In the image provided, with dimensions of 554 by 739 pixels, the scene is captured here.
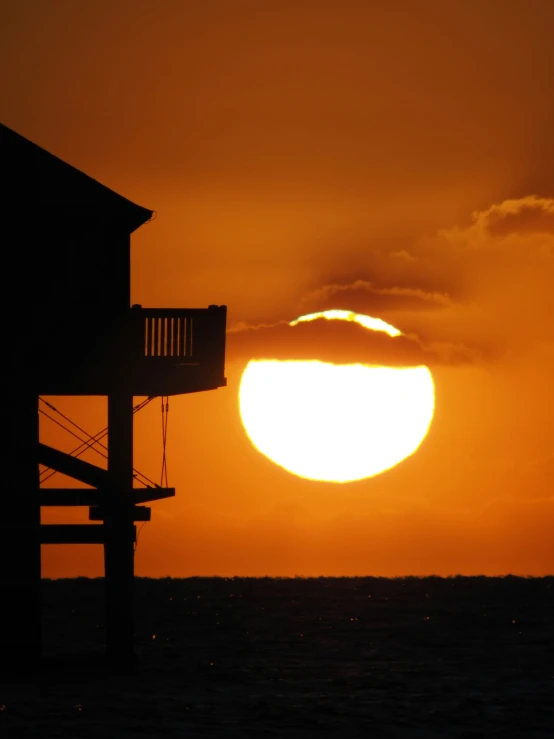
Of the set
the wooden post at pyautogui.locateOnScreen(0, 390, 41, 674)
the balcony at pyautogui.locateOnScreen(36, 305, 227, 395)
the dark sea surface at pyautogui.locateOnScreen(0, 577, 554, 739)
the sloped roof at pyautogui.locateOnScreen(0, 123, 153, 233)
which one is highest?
the sloped roof at pyautogui.locateOnScreen(0, 123, 153, 233)

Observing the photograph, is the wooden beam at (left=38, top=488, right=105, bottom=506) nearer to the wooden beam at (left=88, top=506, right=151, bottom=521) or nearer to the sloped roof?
the wooden beam at (left=88, top=506, right=151, bottom=521)

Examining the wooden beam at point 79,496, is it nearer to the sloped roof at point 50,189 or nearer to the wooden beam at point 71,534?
the wooden beam at point 71,534

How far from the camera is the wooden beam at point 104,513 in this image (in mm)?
29984

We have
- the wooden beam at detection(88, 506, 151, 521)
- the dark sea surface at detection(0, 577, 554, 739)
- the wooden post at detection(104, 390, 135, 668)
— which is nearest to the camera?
the dark sea surface at detection(0, 577, 554, 739)

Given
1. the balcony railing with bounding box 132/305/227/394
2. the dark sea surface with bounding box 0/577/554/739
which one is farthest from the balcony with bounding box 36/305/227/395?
the dark sea surface with bounding box 0/577/554/739

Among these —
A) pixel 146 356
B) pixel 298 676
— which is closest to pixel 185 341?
pixel 146 356

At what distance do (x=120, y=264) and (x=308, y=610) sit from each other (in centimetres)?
3923

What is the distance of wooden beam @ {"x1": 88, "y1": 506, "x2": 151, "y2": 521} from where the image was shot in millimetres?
29984

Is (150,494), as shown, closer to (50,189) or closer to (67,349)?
(67,349)

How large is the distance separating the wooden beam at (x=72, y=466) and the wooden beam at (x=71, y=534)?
0.91 m

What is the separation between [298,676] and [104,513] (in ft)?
30.0

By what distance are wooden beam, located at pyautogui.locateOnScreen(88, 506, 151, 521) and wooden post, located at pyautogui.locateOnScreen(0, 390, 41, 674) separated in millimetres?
1639

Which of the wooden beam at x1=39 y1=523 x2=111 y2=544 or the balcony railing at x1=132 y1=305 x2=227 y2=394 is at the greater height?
the balcony railing at x1=132 y1=305 x2=227 y2=394

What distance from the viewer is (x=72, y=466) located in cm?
2959
